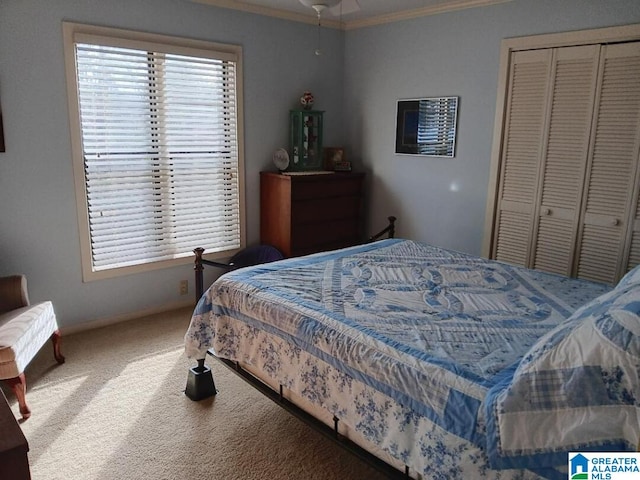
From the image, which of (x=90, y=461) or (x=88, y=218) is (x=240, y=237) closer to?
(x=88, y=218)

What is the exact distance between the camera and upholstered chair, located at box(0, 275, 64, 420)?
2545mm

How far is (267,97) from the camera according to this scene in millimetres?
4387

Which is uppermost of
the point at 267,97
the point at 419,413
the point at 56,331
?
the point at 267,97

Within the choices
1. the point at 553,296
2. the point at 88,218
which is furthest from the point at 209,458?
the point at 88,218

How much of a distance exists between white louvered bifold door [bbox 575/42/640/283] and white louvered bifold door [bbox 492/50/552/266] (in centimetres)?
37

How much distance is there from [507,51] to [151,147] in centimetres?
275

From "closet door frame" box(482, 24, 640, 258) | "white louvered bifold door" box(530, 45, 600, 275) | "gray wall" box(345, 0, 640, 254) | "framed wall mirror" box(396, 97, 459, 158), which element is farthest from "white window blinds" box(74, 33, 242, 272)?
"white louvered bifold door" box(530, 45, 600, 275)

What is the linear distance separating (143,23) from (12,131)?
3.90ft

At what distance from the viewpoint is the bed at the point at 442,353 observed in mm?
1372

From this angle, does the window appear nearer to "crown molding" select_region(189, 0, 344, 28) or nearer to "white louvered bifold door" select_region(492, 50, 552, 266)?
"crown molding" select_region(189, 0, 344, 28)

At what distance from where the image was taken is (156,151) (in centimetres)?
384

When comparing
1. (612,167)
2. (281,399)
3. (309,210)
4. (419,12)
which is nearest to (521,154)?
(612,167)

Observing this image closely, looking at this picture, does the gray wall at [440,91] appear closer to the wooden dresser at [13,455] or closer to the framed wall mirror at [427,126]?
the framed wall mirror at [427,126]

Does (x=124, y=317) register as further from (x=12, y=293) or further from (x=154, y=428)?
(x=154, y=428)
